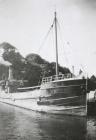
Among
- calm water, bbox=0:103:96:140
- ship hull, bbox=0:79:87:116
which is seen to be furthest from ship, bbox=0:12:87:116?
calm water, bbox=0:103:96:140

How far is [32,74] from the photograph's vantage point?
2325cm

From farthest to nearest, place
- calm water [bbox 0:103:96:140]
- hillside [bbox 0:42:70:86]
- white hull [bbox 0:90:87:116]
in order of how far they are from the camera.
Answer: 1. hillside [bbox 0:42:70:86]
2. white hull [bbox 0:90:87:116]
3. calm water [bbox 0:103:96:140]

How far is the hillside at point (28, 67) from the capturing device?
2225 cm

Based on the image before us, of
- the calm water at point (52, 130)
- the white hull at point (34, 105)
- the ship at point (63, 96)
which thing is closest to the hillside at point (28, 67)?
the white hull at point (34, 105)

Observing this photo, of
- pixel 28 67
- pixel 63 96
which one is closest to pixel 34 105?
pixel 63 96

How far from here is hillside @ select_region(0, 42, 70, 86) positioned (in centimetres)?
2225

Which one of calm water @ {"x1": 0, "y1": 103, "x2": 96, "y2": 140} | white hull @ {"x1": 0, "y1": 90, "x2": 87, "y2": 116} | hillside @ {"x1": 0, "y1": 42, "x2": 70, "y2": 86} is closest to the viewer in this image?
calm water @ {"x1": 0, "y1": 103, "x2": 96, "y2": 140}

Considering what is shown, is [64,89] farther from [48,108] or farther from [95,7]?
[95,7]

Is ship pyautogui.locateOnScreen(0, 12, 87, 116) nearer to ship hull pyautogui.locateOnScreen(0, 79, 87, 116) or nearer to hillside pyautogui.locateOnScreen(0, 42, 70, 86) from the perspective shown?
ship hull pyautogui.locateOnScreen(0, 79, 87, 116)

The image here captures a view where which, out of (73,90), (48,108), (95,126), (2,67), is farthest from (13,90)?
(95,126)

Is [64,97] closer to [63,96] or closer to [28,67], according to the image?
[63,96]

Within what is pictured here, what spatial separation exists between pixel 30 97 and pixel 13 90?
15.0 feet

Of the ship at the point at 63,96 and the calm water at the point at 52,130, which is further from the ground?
the ship at the point at 63,96

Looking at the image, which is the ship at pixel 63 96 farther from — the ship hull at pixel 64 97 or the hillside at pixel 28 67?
the hillside at pixel 28 67
